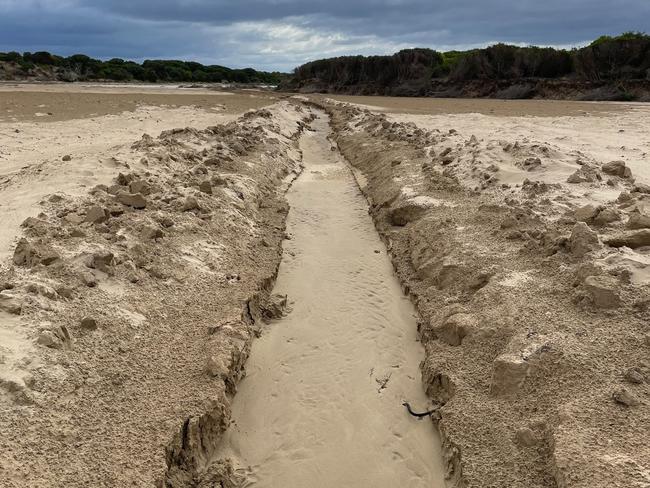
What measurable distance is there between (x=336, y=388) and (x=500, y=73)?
51.3 metres

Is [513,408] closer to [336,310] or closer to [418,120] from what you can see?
[336,310]

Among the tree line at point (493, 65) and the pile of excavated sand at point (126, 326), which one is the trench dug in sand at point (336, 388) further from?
the tree line at point (493, 65)

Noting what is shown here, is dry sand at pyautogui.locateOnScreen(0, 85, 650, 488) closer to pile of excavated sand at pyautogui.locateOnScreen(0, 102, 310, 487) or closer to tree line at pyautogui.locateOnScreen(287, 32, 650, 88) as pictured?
pile of excavated sand at pyautogui.locateOnScreen(0, 102, 310, 487)

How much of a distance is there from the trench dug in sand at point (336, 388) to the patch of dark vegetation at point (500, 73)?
34395mm

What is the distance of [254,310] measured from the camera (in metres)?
6.42

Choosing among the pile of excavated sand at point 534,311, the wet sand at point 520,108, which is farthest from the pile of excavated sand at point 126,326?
the wet sand at point 520,108

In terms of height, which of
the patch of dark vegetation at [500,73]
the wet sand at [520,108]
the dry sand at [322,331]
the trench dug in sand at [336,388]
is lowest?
the trench dug in sand at [336,388]

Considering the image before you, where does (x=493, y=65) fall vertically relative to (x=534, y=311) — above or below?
above

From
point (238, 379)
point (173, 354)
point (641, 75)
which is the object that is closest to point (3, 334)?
point (173, 354)

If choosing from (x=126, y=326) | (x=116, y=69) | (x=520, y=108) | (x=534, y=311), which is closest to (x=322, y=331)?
(x=126, y=326)

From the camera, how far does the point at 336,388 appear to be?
211 inches

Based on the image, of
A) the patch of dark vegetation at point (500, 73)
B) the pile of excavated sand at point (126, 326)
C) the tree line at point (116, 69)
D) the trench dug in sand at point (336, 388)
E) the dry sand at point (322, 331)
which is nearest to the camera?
the pile of excavated sand at point (126, 326)

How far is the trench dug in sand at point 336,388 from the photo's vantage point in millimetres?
4398

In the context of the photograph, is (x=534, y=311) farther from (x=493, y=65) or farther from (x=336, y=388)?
(x=493, y=65)
